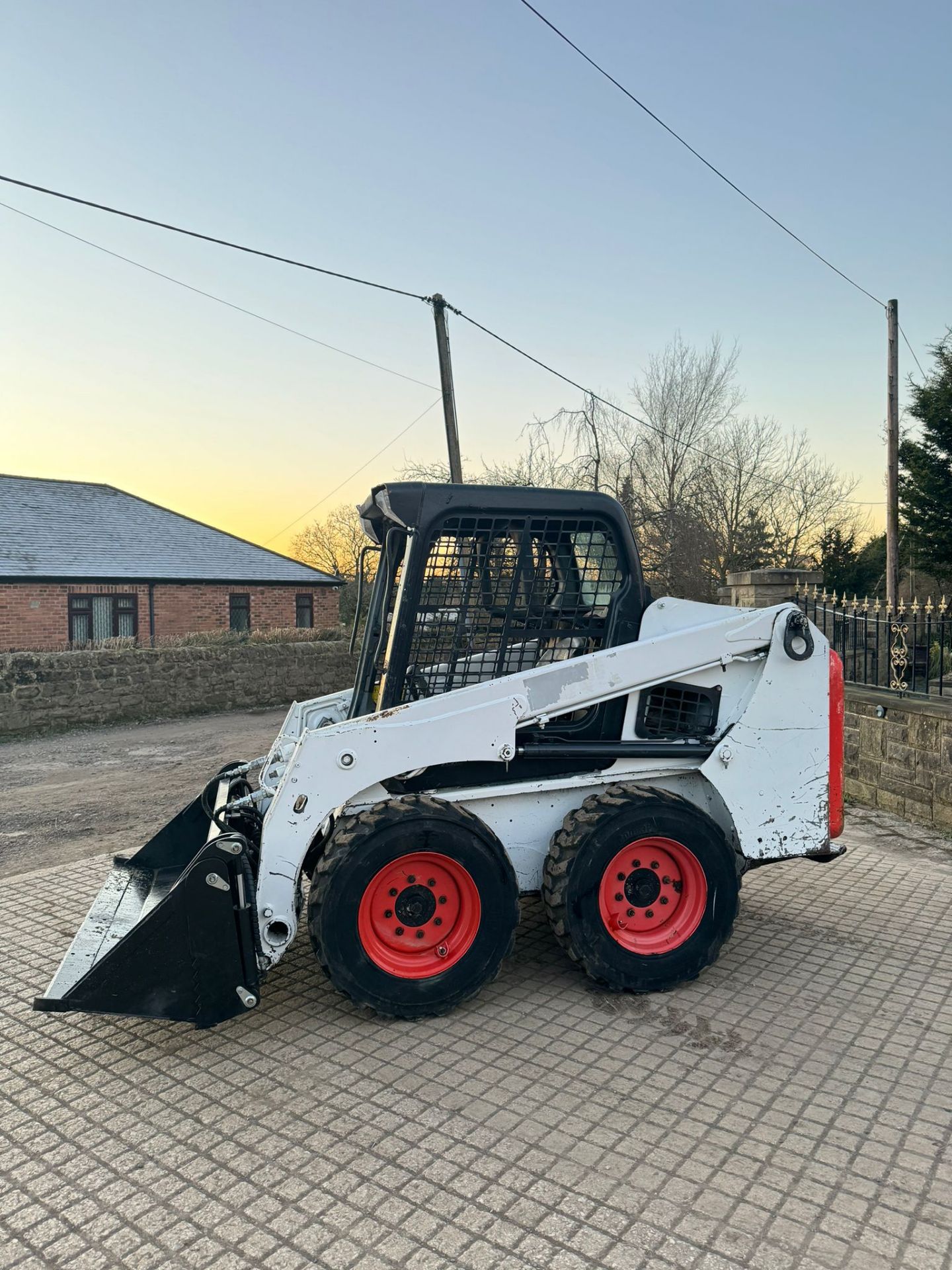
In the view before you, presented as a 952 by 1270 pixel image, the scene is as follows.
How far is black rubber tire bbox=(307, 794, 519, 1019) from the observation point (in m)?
3.72

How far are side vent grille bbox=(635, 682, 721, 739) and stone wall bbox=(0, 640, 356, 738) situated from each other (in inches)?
449

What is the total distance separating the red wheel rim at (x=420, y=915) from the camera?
12.6ft

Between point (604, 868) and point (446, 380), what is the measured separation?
498 inches

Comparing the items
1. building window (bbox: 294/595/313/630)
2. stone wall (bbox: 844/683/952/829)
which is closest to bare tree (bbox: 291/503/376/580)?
building window (bbox: 294/595/313/630)

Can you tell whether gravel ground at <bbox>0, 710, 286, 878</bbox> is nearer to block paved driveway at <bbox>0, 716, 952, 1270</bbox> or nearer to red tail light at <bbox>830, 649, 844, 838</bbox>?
block paved driveway at <bbox>0, 716, 952, 1270</bbox>

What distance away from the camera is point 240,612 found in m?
27.5

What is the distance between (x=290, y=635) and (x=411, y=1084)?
53.8 ft

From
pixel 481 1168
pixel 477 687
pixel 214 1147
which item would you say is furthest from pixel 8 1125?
pixel 477 687

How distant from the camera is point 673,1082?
11.1 feet

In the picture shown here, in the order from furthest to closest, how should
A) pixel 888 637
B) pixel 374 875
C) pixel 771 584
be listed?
pixel 771 584
pixel 888 637
pixel 374 875

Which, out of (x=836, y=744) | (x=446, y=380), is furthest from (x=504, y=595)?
(x=446, y=380)

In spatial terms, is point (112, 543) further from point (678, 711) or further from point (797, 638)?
point (797, 638)

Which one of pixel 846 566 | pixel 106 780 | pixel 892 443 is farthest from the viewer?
pixel 846 566

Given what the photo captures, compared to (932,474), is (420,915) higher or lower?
lower
